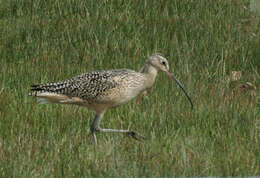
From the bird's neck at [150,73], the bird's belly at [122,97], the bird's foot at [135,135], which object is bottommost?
the bird's foot at [135,135]

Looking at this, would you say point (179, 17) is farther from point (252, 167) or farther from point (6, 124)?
point (252, 167)

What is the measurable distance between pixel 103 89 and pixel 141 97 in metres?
1.39

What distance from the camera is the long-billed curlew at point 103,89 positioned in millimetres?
6285

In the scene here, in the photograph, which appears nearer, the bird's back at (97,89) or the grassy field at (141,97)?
the grassy field at (141,97)

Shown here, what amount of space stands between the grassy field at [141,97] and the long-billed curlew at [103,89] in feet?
0.93

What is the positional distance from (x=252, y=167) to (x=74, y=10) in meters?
6.33

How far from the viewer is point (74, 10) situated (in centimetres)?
1065

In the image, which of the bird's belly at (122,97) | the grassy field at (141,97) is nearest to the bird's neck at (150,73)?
the bird's belly at (122,97)

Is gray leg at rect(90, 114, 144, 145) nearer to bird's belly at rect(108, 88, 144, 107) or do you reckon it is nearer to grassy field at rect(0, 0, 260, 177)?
grassy field at rect(0, 0, 260, 177)

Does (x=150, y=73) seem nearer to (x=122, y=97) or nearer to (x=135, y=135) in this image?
(x=122, y=97)

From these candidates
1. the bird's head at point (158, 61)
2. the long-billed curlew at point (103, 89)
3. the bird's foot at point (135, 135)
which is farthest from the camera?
the bird's head at point (158, 61)

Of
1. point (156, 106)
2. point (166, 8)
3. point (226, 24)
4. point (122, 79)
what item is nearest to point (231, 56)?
point (226, 24)


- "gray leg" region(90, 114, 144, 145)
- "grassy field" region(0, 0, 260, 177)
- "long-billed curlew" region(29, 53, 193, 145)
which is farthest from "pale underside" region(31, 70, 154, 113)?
"grassy field" region(0, 0, 260, 177)

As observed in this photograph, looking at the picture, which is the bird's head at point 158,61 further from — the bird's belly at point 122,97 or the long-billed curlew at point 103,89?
Result: the bird's belly at point 122,97
